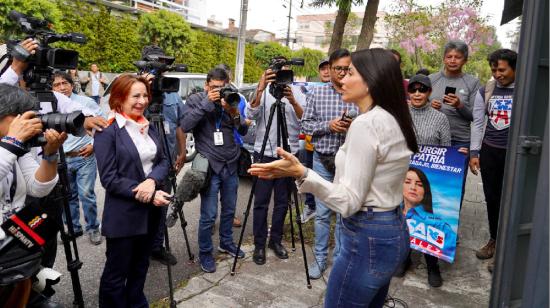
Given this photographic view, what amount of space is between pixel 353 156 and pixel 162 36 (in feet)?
49.6

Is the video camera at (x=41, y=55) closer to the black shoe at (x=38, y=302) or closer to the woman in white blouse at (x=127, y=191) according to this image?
the woman in white blouse at (x=127, y=191)

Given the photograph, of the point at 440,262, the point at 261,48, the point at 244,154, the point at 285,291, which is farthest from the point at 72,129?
the point at 261,48

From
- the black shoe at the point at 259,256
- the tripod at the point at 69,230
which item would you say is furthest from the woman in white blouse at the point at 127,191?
the black shoe at the point at 259,256

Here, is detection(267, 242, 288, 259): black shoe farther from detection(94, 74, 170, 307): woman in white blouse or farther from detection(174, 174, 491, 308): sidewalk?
detection(94, 74, 170, 307): woman in white blouse

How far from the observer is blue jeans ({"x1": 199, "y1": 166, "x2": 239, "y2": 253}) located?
3.71 meters

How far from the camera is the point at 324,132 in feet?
11.7

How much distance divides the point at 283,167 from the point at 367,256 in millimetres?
544

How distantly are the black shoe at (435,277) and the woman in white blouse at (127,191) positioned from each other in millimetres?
2443

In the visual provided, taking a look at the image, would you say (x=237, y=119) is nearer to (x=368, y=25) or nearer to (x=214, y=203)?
(x=214, y=203)

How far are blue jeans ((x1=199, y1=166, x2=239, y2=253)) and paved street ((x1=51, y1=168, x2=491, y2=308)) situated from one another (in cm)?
33

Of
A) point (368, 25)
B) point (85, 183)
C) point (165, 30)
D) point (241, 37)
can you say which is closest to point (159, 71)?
point (85, 183)

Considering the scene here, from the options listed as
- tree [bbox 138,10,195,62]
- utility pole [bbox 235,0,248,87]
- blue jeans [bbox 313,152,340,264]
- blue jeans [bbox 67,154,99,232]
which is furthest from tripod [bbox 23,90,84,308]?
tree [bbox 138,10,195,62]

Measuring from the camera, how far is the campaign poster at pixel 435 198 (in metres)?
3.52

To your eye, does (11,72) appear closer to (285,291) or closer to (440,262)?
(285,291)
